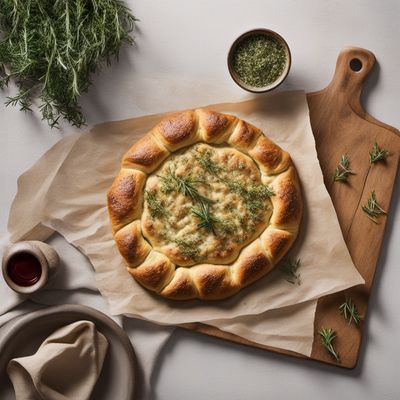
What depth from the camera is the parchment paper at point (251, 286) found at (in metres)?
3.96

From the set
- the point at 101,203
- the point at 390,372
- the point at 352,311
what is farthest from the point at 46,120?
the point at 390,372

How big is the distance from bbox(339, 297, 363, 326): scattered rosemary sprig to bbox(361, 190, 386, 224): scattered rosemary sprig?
604 mm

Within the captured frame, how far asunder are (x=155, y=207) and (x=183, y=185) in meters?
0.25

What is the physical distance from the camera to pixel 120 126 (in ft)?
13.5

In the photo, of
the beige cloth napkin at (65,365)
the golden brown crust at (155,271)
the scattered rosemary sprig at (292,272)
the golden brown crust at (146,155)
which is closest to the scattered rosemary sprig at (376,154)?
the scattered rosemary sprig at (292,272)

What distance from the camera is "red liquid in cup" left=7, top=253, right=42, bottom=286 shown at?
12.9 feet

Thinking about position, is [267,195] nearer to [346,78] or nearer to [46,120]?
[346,78]

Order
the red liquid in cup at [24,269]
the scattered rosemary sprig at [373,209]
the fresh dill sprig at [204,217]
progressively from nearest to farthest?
the fresh dill sprig at [204,217] < the red liquid in cup at [24,269] < the scattered rosemary sprig at [373,209]

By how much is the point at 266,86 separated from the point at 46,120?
1.63 m

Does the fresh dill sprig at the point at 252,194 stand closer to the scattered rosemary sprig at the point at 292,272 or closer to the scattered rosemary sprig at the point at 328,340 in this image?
the scattered rosemary sprig at the point at 292,272

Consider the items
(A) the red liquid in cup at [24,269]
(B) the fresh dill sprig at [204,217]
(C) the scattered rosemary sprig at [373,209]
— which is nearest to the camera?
(B) the fresh dill sprig at [204,217]

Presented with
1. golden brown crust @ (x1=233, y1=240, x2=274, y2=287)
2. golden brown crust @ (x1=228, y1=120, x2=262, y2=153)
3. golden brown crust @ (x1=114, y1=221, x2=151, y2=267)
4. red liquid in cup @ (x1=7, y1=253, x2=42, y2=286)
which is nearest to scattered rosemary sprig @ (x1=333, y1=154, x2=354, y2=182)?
golden brown crust @ (x1=228, y1=120, x2=262, y2=153)

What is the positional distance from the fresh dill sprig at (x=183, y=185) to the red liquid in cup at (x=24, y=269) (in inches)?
41.0

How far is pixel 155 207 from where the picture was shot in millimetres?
3912
